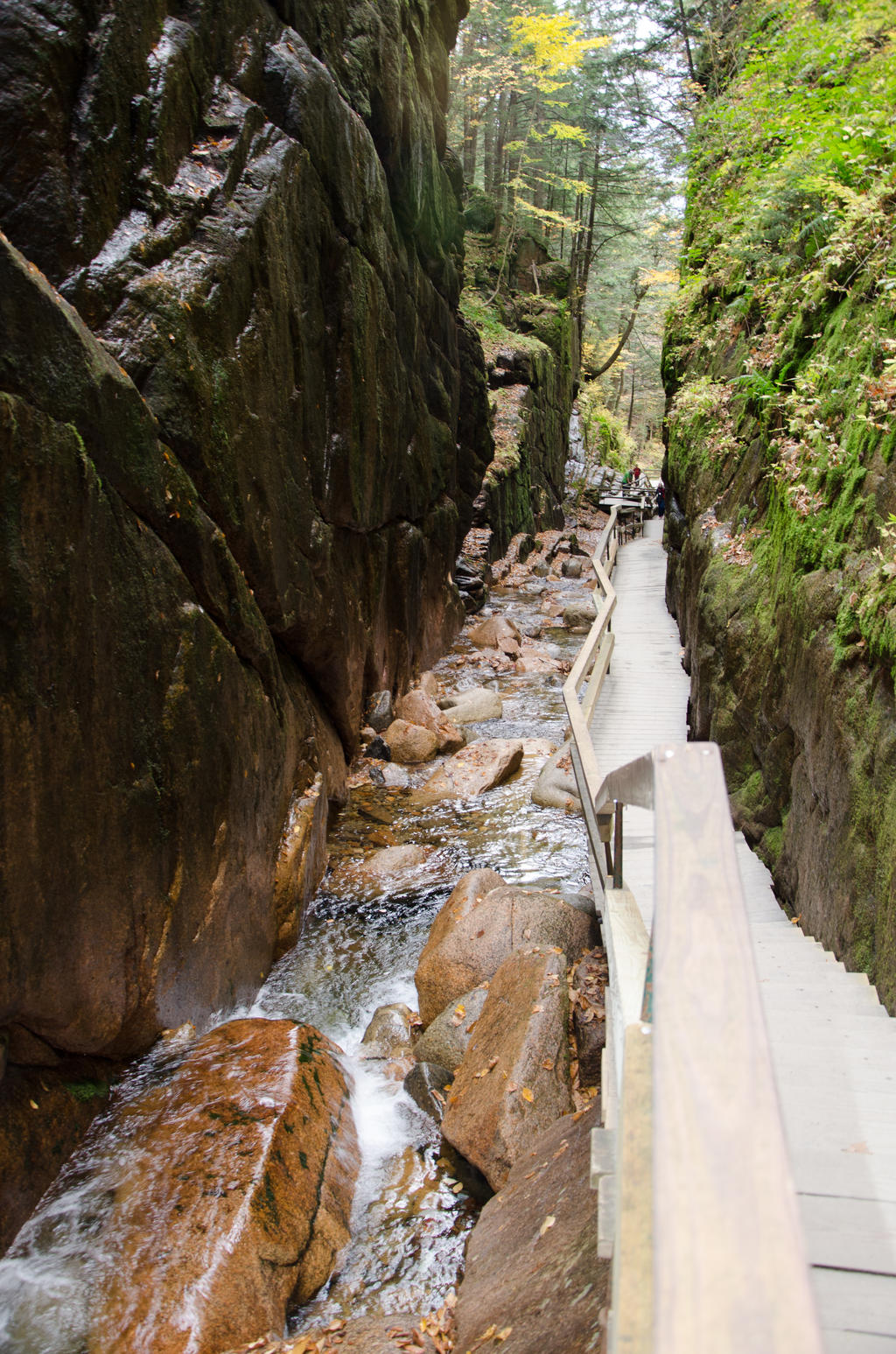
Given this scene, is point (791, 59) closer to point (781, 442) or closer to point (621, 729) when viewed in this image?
point (781, 442)

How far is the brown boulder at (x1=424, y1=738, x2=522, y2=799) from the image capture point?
10930 millimetres

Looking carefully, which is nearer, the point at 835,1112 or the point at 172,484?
the point at 835,1112

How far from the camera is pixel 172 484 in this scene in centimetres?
584

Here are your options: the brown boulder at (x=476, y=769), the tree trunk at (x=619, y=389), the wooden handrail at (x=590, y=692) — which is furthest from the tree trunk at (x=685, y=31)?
the tree trunk at (x=619, y=389)

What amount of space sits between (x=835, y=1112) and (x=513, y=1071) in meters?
2.37

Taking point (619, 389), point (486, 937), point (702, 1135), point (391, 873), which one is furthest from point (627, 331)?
point (702, 1135)

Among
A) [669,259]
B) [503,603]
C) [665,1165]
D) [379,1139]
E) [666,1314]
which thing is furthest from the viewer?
[669,259]

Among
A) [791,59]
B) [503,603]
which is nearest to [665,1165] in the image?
[791,59]

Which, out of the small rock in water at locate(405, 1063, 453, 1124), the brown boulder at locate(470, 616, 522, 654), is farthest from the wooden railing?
the brown boulder at locate(470, 616, 522, 654)

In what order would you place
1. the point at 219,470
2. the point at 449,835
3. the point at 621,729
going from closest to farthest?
1. the point at 219,470
2. the point at 449,835
3. the point at 621,729

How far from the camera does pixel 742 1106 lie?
1056 millimetres

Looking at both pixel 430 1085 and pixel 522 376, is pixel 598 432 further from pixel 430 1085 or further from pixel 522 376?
pixel 430 1085

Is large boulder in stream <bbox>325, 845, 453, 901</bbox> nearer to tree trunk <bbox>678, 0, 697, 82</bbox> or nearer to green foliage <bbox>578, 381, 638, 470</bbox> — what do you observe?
tree trunk <bbox>678, 0, 697, 82</bbox>

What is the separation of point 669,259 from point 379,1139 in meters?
41.1
